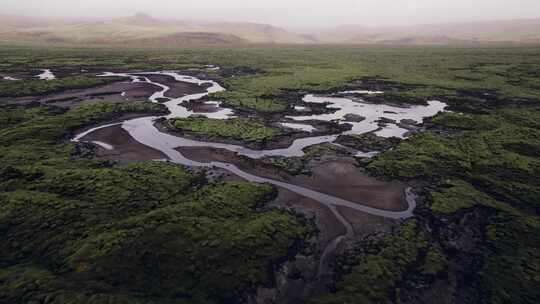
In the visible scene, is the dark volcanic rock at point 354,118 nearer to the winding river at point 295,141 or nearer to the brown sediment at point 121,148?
the winding river at point 295,141

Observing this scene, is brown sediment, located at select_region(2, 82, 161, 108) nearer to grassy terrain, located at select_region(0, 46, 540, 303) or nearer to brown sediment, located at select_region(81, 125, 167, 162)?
grassy terrain, located at select_region(0, 46, 540, 303)

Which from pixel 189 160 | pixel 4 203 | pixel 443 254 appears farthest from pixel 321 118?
pixel 4 203

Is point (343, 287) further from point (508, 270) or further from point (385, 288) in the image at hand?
point (508, 270)

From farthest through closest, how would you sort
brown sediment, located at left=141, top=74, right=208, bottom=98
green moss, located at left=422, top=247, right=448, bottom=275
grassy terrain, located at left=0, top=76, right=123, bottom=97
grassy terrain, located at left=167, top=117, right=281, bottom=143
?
1. brown sediment, located at left=141, top=74, right=208, bottom=98
2. grassy terrain, located at left=0, top=76, right=123, bottom=97
3. grassy terrain, located at left=167, top=117, right=281, bottom=143
4. green moss, located at left=422, top=247, right=448, bottom=275

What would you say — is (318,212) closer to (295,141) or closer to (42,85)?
(295,141)

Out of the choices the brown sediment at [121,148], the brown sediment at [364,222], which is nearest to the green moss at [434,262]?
the brown sediment at [364,222]

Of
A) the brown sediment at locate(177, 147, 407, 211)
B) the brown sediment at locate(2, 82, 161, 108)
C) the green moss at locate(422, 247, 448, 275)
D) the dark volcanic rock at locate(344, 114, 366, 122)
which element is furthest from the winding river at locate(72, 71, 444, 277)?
the green moss at locate(422, 247, 448, 275)
